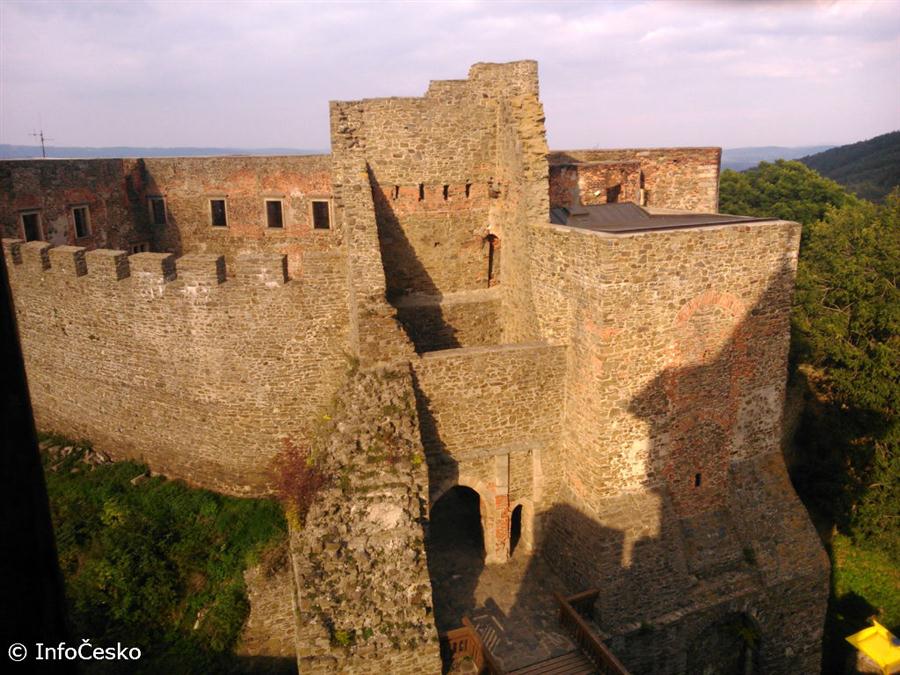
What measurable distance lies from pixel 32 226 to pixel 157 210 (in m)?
4.27

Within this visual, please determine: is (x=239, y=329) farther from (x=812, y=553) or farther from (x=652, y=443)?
(x=812, y=553)

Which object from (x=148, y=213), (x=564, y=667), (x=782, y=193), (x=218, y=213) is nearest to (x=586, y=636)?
(x=564, y=667)

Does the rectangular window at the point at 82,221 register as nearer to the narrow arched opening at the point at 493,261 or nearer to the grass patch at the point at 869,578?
the narrow arched opening at the point at 493,261

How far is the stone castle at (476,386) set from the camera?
9797 millimetres

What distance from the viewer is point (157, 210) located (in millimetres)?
21531

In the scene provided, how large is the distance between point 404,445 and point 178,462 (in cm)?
698

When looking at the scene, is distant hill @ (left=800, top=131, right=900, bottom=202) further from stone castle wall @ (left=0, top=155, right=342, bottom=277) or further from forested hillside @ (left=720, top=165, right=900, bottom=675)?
stone castle wall @ (left=0, top=155, right=342, bottom=277)

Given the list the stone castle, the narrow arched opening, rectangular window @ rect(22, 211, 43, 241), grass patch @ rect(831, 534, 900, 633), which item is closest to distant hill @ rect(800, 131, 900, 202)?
grass patch @ rect(831, 534, 900, 633)

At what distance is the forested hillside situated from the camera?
17.4m

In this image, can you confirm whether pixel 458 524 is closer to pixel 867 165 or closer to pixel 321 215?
pixel 321 215

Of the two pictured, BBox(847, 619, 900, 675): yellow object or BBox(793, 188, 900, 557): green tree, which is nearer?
BBox(847, 619, 900, 675): yellow object

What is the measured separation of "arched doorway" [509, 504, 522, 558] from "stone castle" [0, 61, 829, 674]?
0.21 feet

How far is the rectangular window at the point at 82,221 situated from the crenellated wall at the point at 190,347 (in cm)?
469

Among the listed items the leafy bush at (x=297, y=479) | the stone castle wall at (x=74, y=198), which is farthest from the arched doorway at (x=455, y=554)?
the stone castle wall at (x=74, y=198)
